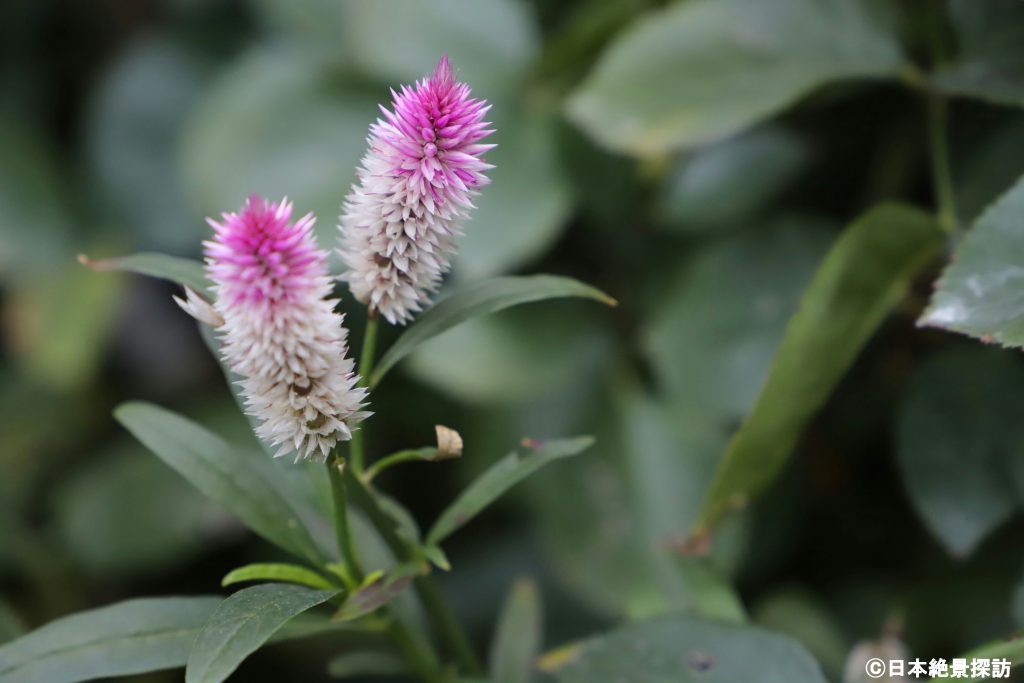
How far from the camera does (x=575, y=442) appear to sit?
1.94 ft

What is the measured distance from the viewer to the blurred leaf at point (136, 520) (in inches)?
49.7

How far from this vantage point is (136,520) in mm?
1276

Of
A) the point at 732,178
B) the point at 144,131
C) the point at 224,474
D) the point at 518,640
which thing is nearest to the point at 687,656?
the point at 518,640

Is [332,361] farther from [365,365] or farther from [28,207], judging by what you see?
[28,207]

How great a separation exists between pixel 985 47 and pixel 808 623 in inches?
21.7

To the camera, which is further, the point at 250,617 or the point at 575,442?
the point at 575,442

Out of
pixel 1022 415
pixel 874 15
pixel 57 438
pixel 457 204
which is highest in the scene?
pixel 874 15

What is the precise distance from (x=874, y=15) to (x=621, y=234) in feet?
1.18

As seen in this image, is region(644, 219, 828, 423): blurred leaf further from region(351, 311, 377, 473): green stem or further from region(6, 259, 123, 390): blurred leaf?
region(6, 259, 123, 390): blurred leaf

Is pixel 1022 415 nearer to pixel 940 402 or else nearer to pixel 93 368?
pixel 940 402

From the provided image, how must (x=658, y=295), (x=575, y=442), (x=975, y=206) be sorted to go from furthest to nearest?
(x=658, y=295) < (x=975, y=206) < (x=575, y=442)

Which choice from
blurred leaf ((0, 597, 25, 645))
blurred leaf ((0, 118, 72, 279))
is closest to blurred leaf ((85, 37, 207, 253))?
blurred leaf ((0, 118, 72, 279))

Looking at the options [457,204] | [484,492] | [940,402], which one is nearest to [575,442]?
[484,492]

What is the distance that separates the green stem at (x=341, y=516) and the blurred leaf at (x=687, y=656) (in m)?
0.19
